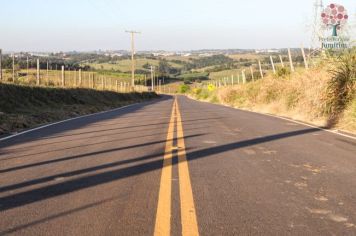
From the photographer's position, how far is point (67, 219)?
466cm

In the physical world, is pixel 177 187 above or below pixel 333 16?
below

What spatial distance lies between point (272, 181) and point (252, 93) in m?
25.4

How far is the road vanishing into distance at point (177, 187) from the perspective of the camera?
14.9 ft

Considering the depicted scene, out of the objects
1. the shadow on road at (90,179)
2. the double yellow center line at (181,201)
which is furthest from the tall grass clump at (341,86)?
the double yellow center line at (181,201)

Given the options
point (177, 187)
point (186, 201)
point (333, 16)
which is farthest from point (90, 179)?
point (333, 16)

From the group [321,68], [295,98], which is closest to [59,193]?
[321,68]

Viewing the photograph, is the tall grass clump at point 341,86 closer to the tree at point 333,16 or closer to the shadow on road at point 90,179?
the tree at point 333,16

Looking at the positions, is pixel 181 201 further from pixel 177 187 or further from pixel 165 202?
pixel 177 187

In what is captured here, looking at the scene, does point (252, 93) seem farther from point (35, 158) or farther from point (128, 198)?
point (128, 198)

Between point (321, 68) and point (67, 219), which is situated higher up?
point (321, 68)

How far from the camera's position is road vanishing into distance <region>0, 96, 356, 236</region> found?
178 inches

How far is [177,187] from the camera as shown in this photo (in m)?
5.95

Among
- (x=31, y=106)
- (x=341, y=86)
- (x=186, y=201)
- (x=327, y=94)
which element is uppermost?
(x=341, y=86)

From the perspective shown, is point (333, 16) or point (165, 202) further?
point (333, 16)
